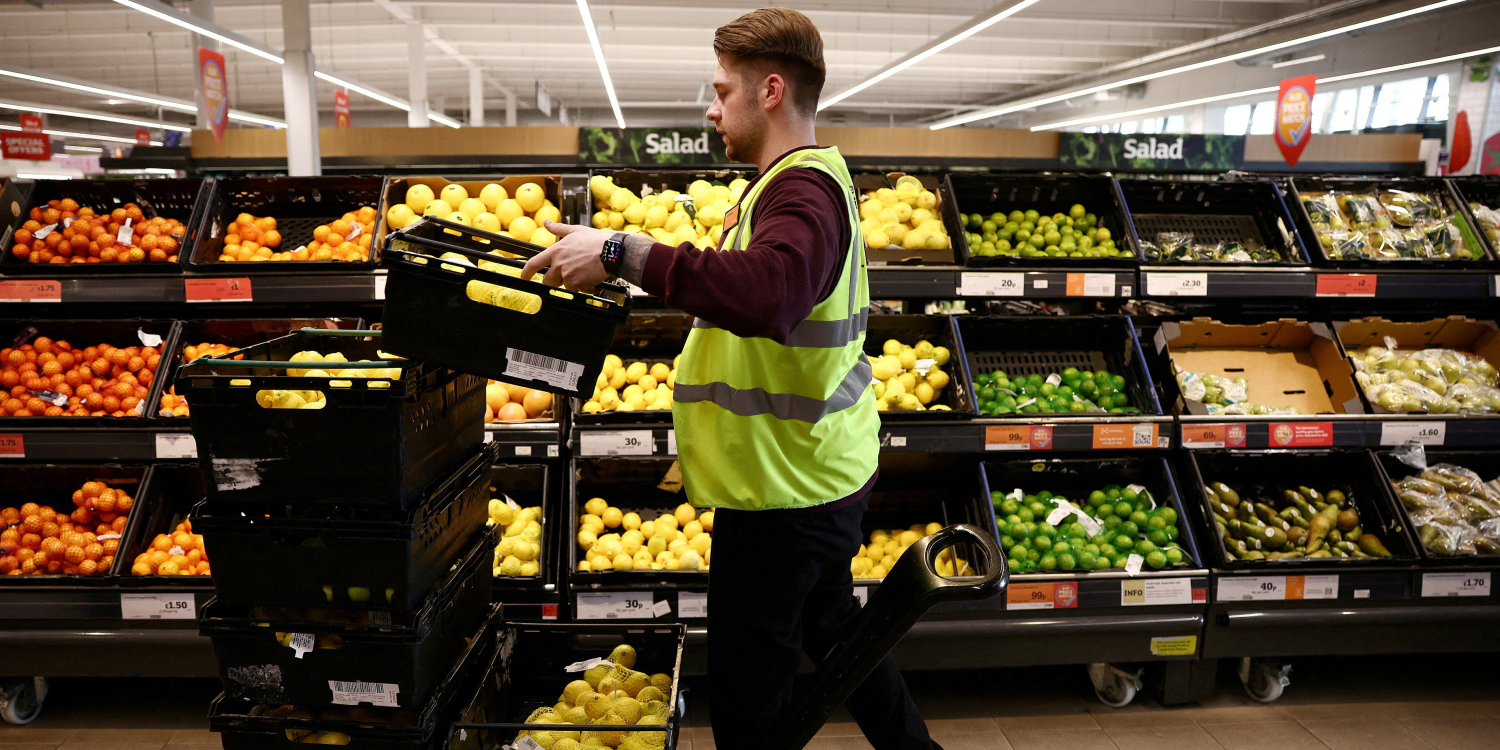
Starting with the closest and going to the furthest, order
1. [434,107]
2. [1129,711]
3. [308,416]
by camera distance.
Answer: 1. [308,416]
2. [1129,711]
3. [434,107]

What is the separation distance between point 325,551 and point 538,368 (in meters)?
0.53

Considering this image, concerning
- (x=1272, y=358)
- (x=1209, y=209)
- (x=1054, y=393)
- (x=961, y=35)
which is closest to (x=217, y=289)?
(x=1054, y=393)

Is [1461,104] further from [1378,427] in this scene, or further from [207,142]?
[207,142]

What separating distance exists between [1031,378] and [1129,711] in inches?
49.8

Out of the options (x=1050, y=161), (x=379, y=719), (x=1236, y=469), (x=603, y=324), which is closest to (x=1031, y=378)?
(x=1236, y=469)

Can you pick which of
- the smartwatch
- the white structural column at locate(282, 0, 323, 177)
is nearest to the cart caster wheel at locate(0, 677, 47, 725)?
the smartwatch

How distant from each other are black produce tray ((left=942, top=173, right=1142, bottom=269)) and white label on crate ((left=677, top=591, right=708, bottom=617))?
166 centimetres

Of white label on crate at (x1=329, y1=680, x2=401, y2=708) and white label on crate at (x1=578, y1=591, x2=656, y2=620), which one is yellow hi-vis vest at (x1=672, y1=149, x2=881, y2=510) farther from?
white label on crate at (x1=578, y1=591, x2=656, y2=620)

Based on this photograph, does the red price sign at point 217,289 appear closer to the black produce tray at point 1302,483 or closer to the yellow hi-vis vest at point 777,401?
the yellow hi-vis vest at point 777,401

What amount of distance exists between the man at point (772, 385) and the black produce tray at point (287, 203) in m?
2.01

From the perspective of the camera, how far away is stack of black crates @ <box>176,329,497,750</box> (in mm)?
1437

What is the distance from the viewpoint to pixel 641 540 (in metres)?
2.95

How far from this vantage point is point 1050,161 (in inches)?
225

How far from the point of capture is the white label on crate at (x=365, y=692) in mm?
1551
